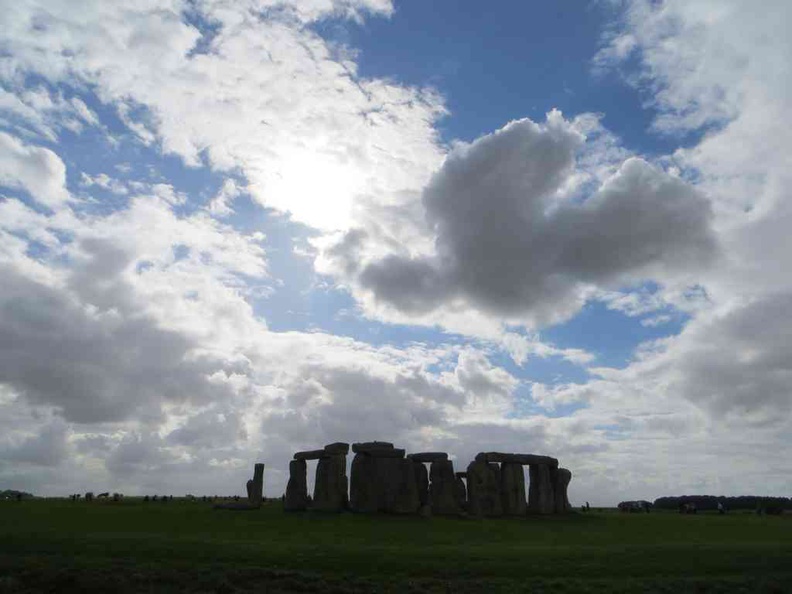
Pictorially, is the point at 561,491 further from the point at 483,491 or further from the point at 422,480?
the point at 422,480

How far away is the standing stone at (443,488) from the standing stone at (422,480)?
740 mm

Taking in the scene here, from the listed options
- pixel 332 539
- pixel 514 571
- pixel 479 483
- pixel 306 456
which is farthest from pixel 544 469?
pixel 514 571

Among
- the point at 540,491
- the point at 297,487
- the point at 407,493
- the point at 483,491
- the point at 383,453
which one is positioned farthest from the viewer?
the point at 540,491

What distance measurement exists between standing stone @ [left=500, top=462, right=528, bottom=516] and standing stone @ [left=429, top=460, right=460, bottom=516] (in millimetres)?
3393

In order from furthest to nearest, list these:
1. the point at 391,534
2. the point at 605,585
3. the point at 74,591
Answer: the point at 391,534, the point at 605,585, the point at 74,591

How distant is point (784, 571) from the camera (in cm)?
2277

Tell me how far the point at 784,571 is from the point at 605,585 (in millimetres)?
6745

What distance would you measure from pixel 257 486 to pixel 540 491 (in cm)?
1758

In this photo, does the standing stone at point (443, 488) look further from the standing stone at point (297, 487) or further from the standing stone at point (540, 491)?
the standing stone at point (297, 487)

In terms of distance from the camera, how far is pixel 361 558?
22609 mm

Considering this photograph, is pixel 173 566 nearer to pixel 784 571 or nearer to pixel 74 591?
pixel 74 591

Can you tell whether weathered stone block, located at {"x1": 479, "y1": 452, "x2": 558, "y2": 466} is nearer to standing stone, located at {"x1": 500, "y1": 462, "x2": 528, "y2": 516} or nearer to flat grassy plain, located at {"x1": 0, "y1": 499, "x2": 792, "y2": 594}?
standing stone, located at {"x1": 500, "y1": 462, "x2": 528, "y2": 516}

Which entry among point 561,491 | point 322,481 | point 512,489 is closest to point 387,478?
point 322,481

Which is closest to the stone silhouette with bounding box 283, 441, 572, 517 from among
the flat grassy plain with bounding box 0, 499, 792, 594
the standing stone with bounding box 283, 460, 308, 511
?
the standing stone with bounding box 283, 460, 308, 511
